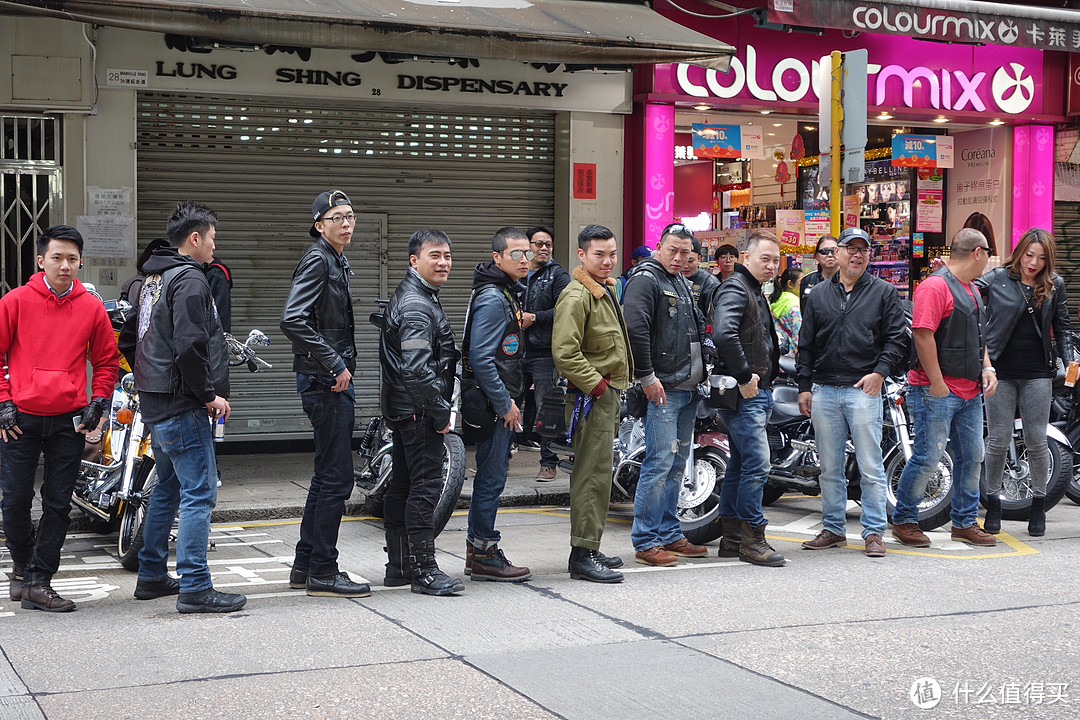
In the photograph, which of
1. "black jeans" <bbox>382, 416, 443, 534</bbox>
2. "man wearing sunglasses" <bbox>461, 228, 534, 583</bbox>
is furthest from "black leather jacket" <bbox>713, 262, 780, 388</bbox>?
"black jeans" <bbox>382, 416, 443, 534</bbox>

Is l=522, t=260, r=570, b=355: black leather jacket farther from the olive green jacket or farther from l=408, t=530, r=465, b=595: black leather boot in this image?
l=408, t=530, r=465, b=595: black leather boot

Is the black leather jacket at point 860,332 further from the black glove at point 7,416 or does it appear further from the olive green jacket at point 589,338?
the black glove at point 7,416

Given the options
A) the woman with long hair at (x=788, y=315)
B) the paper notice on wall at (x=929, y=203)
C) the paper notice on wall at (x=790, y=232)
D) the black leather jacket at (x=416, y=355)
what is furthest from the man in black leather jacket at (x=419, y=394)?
the paper notice on wall at (x=929, y=203)

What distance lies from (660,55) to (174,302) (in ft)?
18.7

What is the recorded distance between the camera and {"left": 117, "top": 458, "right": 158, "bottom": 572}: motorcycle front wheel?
679cm

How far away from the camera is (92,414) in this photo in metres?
6.09

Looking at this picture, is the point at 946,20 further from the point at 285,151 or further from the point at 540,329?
the point at 285,151

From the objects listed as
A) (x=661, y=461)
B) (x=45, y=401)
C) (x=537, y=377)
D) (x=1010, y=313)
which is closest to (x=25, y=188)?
(x=537, y=377)

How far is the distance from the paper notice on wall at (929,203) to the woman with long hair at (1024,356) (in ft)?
20.6

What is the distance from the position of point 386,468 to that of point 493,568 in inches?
74.6

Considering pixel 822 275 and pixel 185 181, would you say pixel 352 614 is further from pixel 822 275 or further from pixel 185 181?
A: pixel 185 181

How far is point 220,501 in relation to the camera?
8.98m

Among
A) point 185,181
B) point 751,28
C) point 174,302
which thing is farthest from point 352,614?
point 751,28

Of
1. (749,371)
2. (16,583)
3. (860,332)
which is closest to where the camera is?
(16,583)
